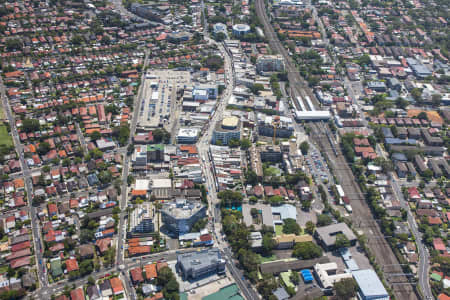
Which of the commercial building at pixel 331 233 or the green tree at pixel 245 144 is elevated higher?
the green tree at pixel 245 144

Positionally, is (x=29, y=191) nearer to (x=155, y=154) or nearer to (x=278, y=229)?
(x=155, y=154)

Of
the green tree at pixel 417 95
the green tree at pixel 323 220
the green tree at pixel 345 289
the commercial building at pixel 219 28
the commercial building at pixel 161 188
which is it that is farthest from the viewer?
the commercial building at pixel 219 28

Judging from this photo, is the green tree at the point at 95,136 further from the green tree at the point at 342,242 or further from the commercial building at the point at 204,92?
the green tree at the point at 342,242

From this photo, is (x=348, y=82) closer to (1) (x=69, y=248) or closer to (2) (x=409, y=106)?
(2) (x=409, y=106)

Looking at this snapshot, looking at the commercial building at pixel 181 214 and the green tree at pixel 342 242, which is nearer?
the green tree at pixel 342 242

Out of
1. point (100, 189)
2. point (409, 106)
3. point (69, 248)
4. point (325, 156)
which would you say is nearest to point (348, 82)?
point (409, 106)

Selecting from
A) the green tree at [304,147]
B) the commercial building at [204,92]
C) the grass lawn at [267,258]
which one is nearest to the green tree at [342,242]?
the grass lawn at [267,258]

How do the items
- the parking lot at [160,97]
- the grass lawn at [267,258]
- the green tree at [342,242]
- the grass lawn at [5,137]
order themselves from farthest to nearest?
the parking lot at [160,97], the grass lawn at [5,137], the green tree at [342,242], the grass lawn at [267,258]

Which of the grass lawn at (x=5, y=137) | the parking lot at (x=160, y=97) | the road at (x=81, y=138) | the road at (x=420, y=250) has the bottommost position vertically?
the road at (x=420, y=250)
